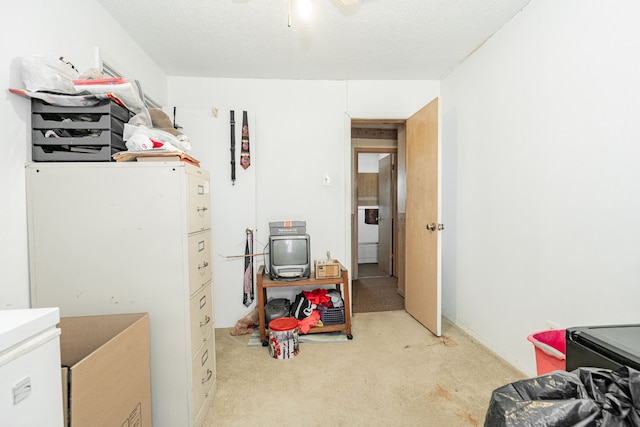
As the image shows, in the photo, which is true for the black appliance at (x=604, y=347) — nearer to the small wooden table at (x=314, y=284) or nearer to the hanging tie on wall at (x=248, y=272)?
the small wooden table at (x=314, y=284)

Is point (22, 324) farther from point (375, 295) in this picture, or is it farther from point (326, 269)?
point (375, 295)

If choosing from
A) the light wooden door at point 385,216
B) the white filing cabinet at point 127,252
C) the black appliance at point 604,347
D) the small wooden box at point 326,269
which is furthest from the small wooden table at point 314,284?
the light wooden door at point 385,216

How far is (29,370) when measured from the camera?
571 mm

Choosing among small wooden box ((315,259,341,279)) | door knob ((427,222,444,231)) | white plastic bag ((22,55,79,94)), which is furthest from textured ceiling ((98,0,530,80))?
small wooden box ((315,259,341,279))

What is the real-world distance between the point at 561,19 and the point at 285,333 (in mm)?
2647

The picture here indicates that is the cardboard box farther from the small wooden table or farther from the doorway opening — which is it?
the doorway opening

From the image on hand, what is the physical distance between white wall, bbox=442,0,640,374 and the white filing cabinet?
204 centimetres

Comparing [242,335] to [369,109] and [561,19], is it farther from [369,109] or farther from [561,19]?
[561,19]

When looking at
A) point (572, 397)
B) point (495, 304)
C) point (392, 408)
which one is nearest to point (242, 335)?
point (392, 408)

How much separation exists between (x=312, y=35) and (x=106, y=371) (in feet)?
7.78

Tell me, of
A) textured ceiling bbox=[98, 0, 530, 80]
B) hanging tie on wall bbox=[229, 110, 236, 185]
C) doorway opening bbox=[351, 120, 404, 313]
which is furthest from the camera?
doorway opening bbox=[351, 120, 404, 313]

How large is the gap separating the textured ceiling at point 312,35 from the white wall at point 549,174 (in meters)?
0.31

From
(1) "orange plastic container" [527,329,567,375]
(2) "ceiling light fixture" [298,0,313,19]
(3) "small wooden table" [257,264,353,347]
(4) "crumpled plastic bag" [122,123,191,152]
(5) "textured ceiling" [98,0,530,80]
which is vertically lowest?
(3) "small wooden table" [257,264,353,347]

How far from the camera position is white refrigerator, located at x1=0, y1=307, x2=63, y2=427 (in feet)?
1.71
